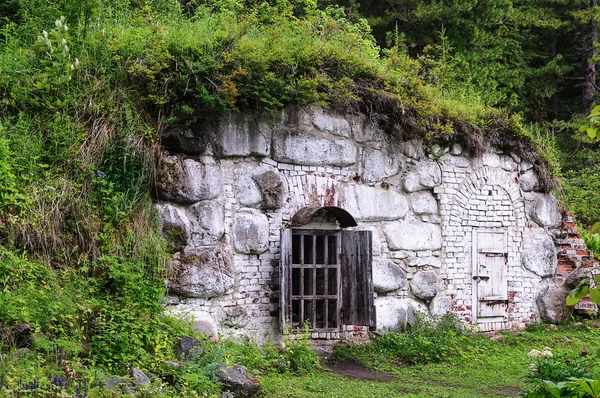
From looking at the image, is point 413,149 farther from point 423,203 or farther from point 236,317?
point 236,317

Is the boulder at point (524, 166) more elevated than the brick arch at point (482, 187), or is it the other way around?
the boulder at point (524, 166)

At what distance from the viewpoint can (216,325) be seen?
8641 mm

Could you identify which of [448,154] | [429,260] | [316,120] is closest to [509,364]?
[429,260]

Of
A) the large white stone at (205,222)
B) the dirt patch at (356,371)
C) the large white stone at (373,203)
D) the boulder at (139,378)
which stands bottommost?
the dirt patch at (356,371)

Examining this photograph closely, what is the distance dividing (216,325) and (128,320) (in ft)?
5.23

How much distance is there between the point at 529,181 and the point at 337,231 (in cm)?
414

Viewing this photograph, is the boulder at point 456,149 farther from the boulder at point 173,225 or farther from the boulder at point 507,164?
the boulder at point 173,225

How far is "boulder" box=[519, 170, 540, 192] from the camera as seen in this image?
1204 cm

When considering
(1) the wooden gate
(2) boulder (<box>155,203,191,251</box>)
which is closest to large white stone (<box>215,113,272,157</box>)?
(2) boulder (<box>155,203,191,251</box>)

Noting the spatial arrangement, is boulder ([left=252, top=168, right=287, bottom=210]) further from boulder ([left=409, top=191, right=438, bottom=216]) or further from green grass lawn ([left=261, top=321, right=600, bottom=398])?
boulder ([left=409, top=191, right=438, bottom=216])

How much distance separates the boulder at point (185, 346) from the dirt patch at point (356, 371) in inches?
82.3

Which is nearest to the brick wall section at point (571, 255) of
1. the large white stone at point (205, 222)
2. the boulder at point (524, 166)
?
the boulder at point (524, 166)

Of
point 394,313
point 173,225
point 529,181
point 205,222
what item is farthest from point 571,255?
point 173,225

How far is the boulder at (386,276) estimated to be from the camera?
1011 cm
